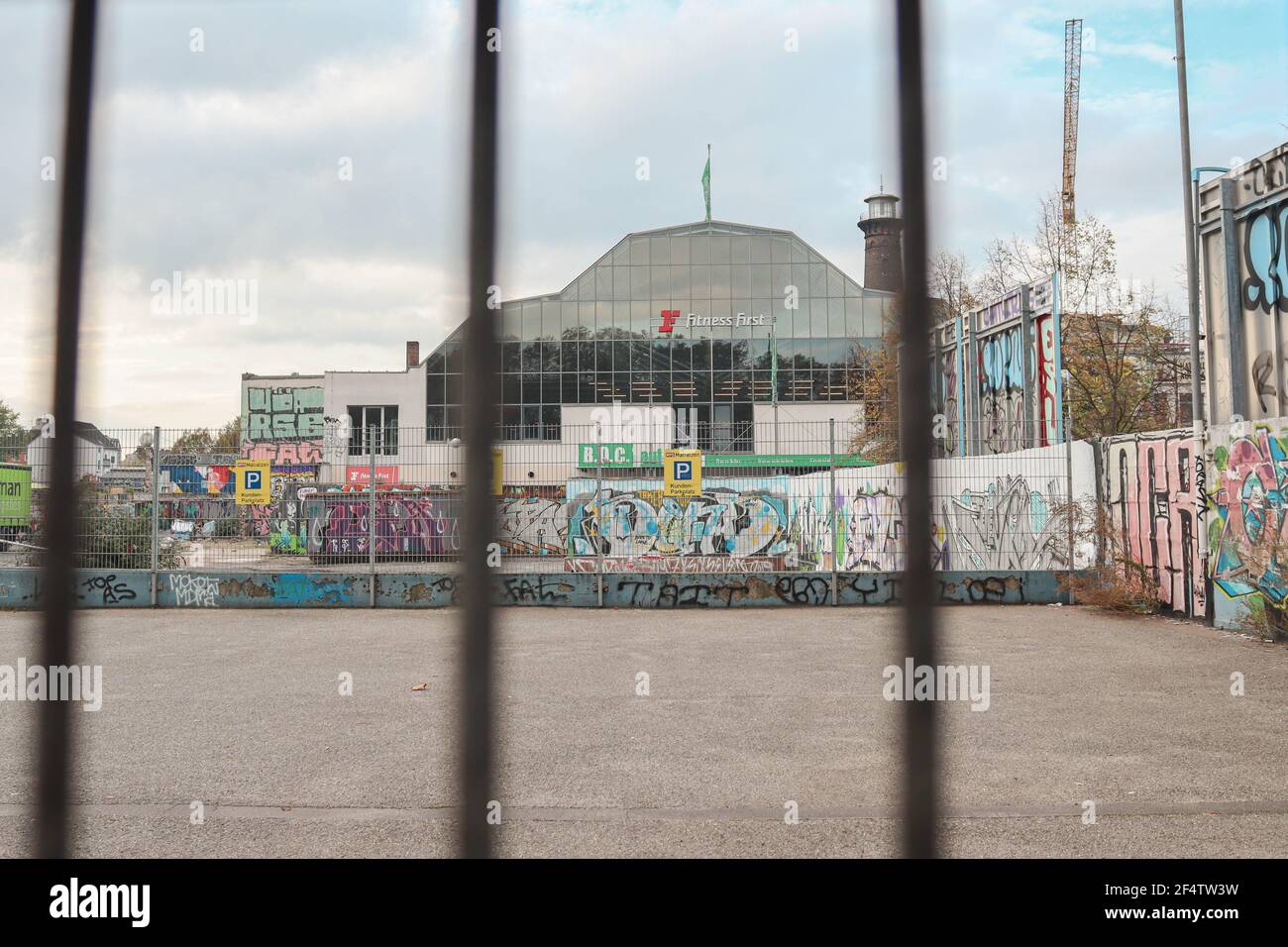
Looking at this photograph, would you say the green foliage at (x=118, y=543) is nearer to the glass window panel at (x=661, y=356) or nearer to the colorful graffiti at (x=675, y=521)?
the colorful graffiti at (x=675, y=521)

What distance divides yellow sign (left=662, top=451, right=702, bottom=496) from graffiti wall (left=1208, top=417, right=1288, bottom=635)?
6.27 m

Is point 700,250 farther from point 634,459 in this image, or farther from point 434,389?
point 634,459

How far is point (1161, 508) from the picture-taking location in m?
12.6

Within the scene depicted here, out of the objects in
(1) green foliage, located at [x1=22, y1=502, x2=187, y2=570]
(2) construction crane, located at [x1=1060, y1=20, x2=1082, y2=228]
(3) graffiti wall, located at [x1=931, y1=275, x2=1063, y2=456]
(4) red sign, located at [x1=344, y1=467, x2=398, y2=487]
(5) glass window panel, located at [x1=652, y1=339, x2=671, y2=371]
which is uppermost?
(2) construction crane, located at [x1=1060, y1=20, x2=1082, y2=228]

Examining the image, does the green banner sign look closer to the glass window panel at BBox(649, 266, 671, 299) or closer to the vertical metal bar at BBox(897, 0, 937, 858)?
the vertical metal bar at BBox(897, 0, 937, 858)

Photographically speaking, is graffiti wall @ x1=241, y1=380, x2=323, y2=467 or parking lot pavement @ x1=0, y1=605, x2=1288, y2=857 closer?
parking lot pavement @ x1=0, y1=605, x2=1288, y2=857

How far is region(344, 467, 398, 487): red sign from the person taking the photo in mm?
14547

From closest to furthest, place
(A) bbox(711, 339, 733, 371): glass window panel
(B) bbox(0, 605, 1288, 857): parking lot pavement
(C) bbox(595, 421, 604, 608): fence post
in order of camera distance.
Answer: (B) bbox(0, 605, 1288, 857): parking lot pavement → (C) bbox(595, 421, 604, 608): fence post → (A) bbox(711, 339, 733, 371): glass window panel

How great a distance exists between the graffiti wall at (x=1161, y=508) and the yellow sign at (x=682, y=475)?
547 centimetres
